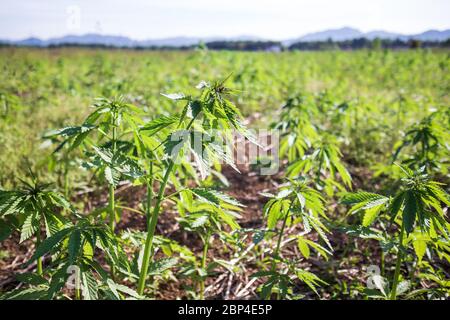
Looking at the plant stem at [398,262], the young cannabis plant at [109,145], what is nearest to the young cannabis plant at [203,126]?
the young cannabis plant at [109,145]

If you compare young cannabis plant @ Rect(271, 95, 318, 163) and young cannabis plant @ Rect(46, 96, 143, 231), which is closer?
young cannabis plant @ Rect(46, 96, 143, 231)

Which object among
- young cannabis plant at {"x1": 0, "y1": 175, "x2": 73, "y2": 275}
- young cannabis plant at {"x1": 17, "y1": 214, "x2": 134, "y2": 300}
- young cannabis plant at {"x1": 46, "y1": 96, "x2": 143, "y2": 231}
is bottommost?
young cannabis plant at {"x1": 17, "y1": 214, "x2": 134, "y2": 300}

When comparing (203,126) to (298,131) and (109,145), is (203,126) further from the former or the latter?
(298,131)

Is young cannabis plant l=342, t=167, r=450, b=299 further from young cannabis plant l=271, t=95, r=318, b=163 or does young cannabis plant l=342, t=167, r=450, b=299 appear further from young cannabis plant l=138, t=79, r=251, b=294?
young cannabis plant l=271, t=95, r=318, b=163

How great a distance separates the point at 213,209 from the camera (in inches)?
64.8

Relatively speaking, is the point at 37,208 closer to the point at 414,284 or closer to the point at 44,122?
the point at 414,284

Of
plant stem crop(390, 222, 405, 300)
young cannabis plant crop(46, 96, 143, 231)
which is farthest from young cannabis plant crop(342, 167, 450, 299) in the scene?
young cannabis plant crop(46, 96, 143, 231)

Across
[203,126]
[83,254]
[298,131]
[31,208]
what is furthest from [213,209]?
[298,131]

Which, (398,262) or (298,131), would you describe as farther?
(298,131)

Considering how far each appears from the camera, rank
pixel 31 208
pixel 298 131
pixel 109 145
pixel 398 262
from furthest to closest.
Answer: pixel 298 131 < pixel 109 145 < pixel 398 262 < pixel 31 208

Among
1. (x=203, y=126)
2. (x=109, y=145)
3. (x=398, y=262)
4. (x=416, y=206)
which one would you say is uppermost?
(x=203, y=126)

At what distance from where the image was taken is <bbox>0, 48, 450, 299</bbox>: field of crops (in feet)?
4.26

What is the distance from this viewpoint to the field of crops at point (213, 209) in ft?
4.26

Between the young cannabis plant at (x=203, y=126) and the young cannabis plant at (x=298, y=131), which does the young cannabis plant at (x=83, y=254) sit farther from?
the young cannabis plant at (x=298, y=131)
